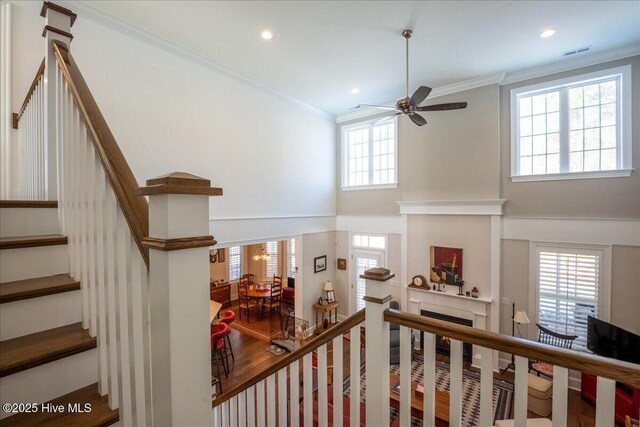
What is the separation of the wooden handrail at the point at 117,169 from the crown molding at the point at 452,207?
5.75 metres

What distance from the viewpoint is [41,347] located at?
108 cm

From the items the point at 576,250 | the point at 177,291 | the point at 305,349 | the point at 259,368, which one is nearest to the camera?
the point at 177,291

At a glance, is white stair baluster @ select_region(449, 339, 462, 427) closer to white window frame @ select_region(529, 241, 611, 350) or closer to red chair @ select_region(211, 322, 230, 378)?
red chair @ select_region(211, 322, 230, 378)

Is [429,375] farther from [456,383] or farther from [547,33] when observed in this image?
[547,33]

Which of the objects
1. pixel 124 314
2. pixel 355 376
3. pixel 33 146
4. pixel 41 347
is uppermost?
pixel 33 146

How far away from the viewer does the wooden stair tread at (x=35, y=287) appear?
1131 mm

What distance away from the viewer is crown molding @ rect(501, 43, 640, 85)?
430cm

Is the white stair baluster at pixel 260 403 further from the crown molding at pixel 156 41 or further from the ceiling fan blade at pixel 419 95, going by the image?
the crown molding at pixel 156 41

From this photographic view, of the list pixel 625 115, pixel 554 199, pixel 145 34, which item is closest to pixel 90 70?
pixel 145 34

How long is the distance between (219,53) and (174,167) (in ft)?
6.52

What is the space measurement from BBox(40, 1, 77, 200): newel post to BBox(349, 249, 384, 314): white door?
613 cm

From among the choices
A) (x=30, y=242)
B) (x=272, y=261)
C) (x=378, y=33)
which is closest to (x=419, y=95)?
(x=378, y=33)

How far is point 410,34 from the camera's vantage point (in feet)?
13.0

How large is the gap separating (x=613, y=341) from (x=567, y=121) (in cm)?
357
